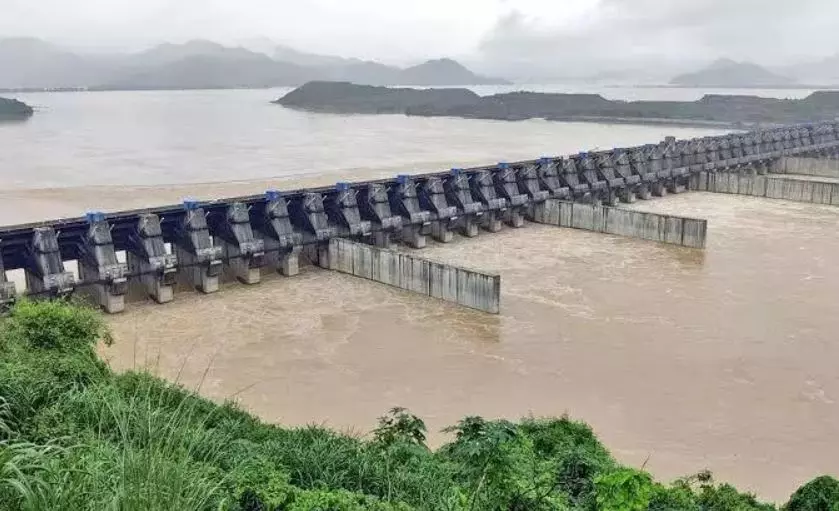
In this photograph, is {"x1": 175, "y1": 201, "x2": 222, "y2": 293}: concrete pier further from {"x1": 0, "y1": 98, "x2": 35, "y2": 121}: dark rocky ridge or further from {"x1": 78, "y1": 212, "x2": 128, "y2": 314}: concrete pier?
{"x1": 0, "y1": 98, "x2": 35, "y2": 121}: dark rocky ridge

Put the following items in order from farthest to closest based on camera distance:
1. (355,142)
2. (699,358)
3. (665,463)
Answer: (355,142) < (699,358) < (665,463)

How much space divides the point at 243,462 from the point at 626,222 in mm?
27535

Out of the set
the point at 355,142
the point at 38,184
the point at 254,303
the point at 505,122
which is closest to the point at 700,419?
the point at 254,303

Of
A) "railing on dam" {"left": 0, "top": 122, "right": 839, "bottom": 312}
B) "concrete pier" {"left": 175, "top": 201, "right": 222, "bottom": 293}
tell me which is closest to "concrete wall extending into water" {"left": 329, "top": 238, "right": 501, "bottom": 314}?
"railing on dam" {"left": 0, "top": 122, "right": 839, "bottom": 312}

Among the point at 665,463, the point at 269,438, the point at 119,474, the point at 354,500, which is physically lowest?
the point at 665,463

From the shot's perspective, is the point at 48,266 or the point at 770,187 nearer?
the point at 48,266

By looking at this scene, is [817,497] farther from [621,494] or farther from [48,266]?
[48,266]

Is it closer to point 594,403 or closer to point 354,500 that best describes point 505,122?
point 594,403

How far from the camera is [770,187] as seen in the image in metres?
43.0

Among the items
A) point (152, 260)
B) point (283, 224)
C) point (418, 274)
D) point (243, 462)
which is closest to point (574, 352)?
point (418, 274)

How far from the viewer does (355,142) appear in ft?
248

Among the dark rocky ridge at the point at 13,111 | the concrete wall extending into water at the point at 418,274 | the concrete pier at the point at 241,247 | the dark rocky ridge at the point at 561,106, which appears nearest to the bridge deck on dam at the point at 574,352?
the concrete wall extending into water at the point at 418,274

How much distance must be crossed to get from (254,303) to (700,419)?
13610 millimetres

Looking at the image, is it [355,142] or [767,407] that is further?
[355,142]
